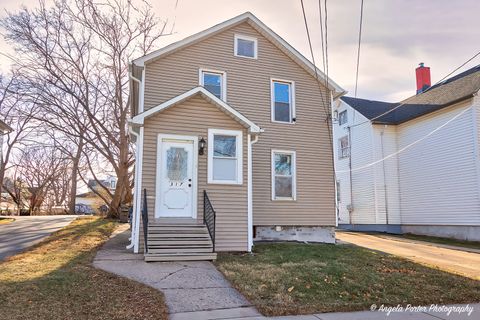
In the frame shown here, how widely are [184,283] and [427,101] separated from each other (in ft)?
55.6

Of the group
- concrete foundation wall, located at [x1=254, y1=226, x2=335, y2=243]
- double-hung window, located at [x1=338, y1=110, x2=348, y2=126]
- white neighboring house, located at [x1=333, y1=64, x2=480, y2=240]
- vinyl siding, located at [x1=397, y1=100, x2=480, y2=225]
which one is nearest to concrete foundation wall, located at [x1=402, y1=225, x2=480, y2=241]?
white neighboring house, located at [x1=333, y1=64, x2=480, y2=240]

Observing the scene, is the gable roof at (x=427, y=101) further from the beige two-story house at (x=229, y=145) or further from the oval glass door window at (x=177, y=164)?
the oval glass door window at (x=177, y=164)

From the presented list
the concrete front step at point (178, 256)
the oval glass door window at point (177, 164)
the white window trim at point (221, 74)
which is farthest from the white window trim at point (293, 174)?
the concrete front step at point (178, 256)

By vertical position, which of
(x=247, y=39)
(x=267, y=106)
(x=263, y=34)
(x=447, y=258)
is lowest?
(x=447, y=258)

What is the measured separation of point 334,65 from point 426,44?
3.15 meters

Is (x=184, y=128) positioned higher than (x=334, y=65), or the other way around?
(x=334, y=65)

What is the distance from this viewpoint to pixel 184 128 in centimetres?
963

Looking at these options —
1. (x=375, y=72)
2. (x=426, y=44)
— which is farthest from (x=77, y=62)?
(x=426, y=44)

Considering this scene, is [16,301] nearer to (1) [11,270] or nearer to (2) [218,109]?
(1) [11,270]

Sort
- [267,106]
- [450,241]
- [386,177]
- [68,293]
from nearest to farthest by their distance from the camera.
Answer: [68,293], [267,106], [450,241], [386,177]

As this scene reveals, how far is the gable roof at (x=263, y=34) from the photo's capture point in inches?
460

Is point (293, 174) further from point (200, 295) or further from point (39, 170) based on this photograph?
point (39, 170)

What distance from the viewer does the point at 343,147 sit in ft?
74.2

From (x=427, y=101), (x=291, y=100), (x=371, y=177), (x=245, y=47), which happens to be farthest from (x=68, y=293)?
(x=427, y=101)
